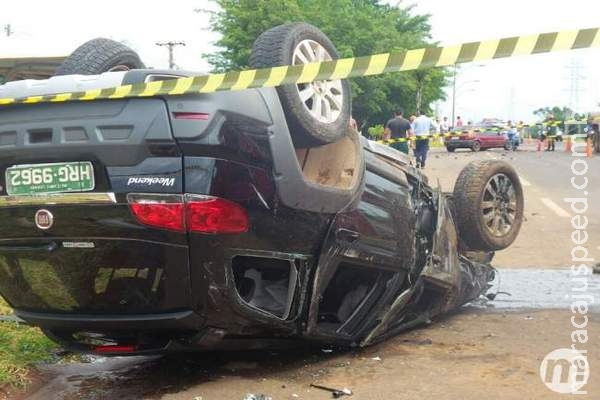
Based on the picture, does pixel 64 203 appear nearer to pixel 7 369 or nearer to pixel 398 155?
pixel 7 369

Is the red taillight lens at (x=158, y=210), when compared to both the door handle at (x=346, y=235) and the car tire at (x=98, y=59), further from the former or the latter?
the car tire at (x=98, y=59)

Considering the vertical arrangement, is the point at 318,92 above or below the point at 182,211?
above

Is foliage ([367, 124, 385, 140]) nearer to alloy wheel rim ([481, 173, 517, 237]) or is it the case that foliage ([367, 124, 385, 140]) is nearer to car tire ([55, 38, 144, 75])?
alloy wheel rim ([481, 173, 517, 237])

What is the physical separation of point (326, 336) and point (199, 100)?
1.53 m

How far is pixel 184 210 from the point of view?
3270 mm

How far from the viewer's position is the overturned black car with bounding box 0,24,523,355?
3258mm

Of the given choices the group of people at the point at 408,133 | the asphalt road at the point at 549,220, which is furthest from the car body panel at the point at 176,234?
the group of people at the point at 408,133

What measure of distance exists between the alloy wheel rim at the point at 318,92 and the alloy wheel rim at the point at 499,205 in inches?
80.3

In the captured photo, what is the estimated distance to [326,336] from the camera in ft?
13.3

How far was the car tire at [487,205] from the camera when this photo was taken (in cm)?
541

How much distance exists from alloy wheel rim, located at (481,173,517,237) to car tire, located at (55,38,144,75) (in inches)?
110

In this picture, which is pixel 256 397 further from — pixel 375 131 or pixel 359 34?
pixel 359 34

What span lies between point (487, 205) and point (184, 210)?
9.79 ft

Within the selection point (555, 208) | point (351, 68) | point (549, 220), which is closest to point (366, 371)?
point (351, 68)
